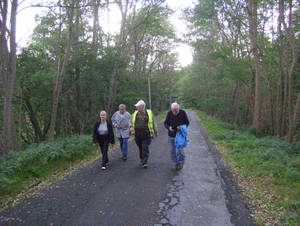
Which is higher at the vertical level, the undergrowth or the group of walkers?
the group of walkers

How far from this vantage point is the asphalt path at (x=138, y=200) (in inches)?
163

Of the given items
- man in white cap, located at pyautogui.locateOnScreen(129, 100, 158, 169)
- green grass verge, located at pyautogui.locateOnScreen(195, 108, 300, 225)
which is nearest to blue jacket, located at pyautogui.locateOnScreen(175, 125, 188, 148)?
man in white cap, located at pyautogui.locateOnScreen(129, 100, 158, 169)

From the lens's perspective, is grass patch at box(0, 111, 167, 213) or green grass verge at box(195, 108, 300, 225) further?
grass patch at box(0, 111, 167, 213)

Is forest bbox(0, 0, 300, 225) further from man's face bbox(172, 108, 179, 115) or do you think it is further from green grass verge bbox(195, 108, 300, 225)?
man's face bbox(172, 108, 179, 115)

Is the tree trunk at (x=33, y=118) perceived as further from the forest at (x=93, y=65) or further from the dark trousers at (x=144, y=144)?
the dark trousers at (x=144, y=144)

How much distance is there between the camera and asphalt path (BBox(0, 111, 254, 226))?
4.14 metres

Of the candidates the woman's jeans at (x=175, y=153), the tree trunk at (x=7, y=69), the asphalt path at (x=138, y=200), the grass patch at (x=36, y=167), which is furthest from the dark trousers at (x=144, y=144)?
the tree trunk at (x=7, y=69)

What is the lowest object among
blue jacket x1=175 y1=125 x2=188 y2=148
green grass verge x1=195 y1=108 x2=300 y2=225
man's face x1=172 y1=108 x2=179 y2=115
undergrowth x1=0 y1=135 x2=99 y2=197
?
green grass verge x1=195 y1=108 x2=300 y2=225

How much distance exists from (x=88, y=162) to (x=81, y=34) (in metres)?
10.8

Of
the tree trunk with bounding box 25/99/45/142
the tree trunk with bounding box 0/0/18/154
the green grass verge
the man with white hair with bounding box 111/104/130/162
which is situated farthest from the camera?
the tree trunk with bounding box 25/99/45/142

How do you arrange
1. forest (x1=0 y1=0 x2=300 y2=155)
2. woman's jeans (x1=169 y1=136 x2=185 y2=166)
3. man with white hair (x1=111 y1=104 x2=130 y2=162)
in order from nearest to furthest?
woman's jeans (x1=169 y1=136 x2=185 y2=166) < man with white hair (x1=111 y1=104 x2=130 y2=162) < forest (x1=0 y1=0 x2=300 y2=155)

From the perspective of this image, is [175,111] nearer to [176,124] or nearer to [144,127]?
[176,124]

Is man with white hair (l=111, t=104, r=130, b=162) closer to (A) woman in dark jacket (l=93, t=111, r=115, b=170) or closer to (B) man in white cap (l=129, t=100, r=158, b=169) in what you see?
(A) woman in dark jacket (l=93, t=111, r=115, b=170)

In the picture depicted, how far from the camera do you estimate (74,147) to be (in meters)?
8.80
